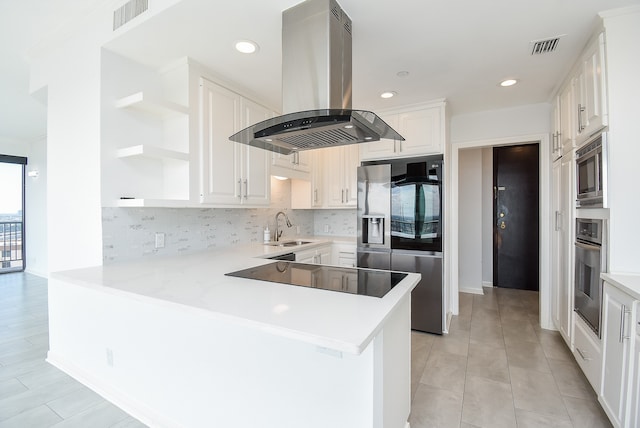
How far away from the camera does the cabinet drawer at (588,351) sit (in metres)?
1.81

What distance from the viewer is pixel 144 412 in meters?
1.78

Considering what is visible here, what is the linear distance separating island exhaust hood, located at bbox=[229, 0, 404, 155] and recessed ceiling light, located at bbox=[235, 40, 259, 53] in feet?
1.50

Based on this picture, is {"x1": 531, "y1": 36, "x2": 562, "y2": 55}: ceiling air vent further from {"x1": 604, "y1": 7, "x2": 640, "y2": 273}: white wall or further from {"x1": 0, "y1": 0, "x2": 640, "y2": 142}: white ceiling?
{"x1": 604, "y1": 7, "x2": 640, "y2": 273}: white wall

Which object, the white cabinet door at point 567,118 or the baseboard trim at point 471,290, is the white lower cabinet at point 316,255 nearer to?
the baseboard trim at point 471,290

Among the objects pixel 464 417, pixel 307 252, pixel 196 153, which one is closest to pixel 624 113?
pixel 464 417

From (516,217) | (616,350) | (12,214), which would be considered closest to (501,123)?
(516,217)

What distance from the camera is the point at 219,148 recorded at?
102 inches

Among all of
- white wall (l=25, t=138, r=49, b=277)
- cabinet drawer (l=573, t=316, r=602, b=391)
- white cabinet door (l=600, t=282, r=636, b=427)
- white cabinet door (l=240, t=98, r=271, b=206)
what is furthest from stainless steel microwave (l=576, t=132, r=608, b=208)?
white wall (l=25, t=138, r=49, b=277)

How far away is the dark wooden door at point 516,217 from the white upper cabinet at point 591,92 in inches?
107

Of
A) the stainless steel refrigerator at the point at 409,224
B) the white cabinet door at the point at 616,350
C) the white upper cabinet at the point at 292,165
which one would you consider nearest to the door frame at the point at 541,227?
the stainless steel refrigerator at the point at 409,224

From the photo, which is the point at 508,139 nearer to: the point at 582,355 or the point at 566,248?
the point at 566,248

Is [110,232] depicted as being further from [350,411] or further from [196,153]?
[350,411]

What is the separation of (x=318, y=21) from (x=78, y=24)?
194cm

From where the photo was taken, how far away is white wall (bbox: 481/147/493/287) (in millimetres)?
4828
